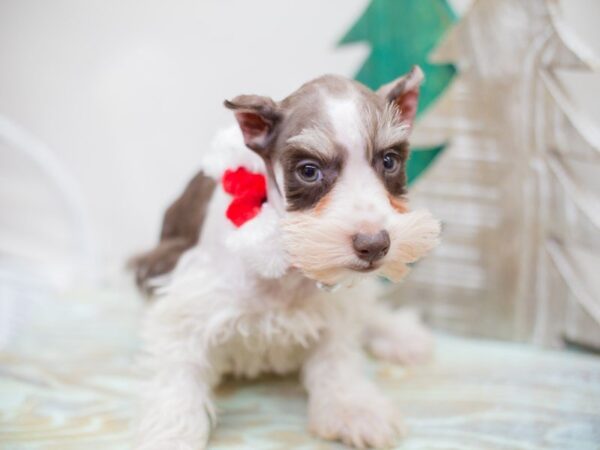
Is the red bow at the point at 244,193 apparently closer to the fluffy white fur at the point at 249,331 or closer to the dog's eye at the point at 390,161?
the fluffy white fur at the point at 249,331

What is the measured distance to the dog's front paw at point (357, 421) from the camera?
56.3 inches

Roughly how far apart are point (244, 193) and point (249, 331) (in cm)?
31

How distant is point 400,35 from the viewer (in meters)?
1.79

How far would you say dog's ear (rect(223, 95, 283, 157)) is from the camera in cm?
123

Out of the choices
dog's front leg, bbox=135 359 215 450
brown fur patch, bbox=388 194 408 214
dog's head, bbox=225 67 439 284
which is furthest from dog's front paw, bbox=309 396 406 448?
brown fur patch, bbox=388 194 408 214

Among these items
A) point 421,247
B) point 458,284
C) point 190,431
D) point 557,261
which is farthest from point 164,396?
point 557,261

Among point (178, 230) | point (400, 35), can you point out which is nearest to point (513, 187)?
point (400, 35)

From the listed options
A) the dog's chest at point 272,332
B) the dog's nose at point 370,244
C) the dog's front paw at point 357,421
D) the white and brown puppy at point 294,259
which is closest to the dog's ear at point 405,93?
the white and brown puppy at point 294,259

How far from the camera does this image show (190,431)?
4.56ft

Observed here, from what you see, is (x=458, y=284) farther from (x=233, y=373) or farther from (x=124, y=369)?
(x=124, y=369)

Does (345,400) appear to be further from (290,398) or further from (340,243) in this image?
(340,243)

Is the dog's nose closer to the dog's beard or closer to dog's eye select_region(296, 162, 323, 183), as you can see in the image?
the dog's beard

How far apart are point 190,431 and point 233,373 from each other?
13.1 inches

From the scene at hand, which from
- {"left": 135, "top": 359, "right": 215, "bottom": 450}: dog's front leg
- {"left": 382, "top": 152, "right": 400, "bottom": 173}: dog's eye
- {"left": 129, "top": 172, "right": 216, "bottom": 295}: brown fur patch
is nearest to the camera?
{"left": 382, "top": 152, "right": 400, "bottom": 173}: dog's eye
